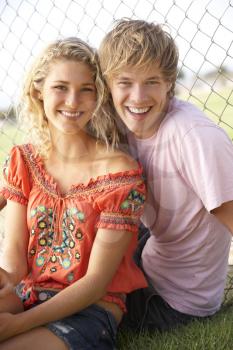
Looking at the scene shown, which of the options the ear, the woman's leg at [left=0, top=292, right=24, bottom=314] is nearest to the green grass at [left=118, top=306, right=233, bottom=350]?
the woman's leg at [left=0, top=292, right=24, bottom=314]

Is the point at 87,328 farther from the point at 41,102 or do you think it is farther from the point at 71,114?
the point at 41,102

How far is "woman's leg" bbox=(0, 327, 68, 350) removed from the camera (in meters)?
1.68

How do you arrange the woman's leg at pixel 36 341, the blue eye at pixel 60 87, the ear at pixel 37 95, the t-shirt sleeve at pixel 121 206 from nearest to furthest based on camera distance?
the woman's leg at pixel 36 341 → the t-shirt sleeve at pixel 121 206 → the blue eye at pixel 60 87 → the ear at pixel 37 95

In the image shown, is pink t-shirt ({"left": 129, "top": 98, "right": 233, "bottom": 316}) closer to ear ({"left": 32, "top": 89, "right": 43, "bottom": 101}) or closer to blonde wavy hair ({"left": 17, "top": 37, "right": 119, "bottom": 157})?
blonde wavy hair ({"left": 17, "top": 37, "right": 119, "bottom": 157})

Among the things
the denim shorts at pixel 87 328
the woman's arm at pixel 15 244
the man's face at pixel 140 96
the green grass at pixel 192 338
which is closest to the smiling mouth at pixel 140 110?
the man's face at pixel 140 96

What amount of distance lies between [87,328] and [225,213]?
516 mm

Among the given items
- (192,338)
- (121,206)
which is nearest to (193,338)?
(192,338)

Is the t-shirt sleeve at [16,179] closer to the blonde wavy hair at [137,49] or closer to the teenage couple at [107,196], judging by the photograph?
the teenage couple at [107,196]

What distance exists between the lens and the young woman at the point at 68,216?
1.76 metres

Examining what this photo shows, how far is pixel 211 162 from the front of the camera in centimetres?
171

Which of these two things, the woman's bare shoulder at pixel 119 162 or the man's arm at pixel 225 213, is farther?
the woman's bare shoulder at pixel 119 162

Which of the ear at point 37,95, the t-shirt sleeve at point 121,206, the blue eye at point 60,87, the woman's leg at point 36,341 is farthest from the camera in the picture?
the ear at point 37,95

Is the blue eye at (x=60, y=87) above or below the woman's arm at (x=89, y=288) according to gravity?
above

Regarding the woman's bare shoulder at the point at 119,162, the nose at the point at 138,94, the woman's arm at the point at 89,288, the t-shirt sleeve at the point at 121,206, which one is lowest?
the woman's arm at the point at 89,288
